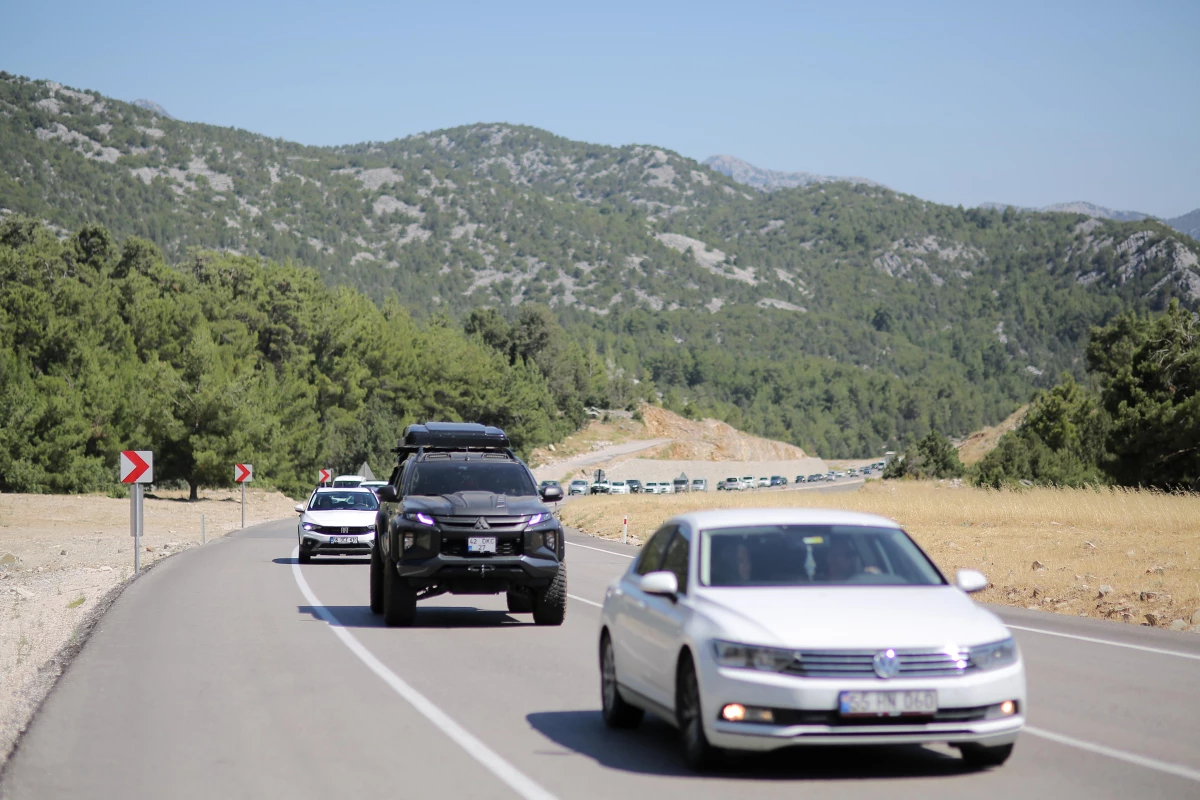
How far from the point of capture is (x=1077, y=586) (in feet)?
70.8

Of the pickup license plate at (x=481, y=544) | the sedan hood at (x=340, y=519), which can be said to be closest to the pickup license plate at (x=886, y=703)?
the pickup license plate at (x=481, y=544)

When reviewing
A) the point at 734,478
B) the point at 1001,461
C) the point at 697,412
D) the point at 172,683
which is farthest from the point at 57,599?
the point at 697,412

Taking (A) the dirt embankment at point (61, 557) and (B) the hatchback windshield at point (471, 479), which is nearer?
(A) the dirt embankment at point (61, 557)

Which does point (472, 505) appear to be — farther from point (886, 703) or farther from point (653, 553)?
point (886, 703)

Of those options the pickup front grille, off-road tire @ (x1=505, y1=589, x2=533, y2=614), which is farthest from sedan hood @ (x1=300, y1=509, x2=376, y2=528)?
the pickup front grille

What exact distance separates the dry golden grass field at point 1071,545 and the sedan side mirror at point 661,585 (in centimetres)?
1130

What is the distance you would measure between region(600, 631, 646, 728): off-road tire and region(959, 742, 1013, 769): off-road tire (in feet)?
7.39

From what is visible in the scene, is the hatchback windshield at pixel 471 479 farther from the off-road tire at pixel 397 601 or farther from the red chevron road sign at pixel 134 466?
the red chevron road sign at pixel 134 466

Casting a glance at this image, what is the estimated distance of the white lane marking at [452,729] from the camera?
7684 millimetres

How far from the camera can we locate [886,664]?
291 inches

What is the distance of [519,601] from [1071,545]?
46.6 feet

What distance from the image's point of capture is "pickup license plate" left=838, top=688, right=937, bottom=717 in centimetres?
734

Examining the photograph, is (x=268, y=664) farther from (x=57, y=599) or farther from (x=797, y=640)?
(x=57, y=599)

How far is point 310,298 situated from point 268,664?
91224mm
